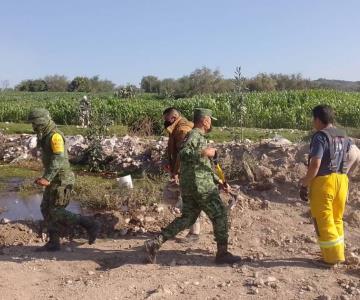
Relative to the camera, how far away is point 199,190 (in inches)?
218

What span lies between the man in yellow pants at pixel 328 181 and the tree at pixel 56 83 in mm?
73935

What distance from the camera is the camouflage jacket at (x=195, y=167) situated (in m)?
5.50

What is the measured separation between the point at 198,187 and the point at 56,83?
76380mm

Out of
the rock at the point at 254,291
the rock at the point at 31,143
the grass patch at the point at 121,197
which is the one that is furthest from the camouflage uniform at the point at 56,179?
the rock at the point at 31,143

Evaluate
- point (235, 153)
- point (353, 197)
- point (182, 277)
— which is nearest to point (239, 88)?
point (235, 153)

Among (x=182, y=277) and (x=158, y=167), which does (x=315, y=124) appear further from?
(x=158, y=167)

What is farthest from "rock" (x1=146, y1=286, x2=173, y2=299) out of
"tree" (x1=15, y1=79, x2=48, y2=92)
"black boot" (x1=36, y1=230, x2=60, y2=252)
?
"tree" (x1=15, y1=79, x2=48, y2=92)

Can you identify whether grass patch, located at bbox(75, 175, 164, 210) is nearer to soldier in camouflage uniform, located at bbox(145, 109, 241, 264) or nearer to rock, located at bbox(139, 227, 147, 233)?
rock, located at bbox(139, 227, 147, 233)

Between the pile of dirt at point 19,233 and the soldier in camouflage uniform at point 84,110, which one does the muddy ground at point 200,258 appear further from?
the soldier in camouflage uniform at point 84,110

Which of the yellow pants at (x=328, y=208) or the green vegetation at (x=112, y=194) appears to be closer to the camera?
the yellow pants at (x=328, y=208)

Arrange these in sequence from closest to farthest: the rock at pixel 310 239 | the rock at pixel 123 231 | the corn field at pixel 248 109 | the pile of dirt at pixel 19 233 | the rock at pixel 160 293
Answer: the rock at pixel 160 293
the rock at pixel 310 239
the pile of dirt at pixel 19 233
the rock at pixel 123 231
the corn field at pixel 248 109

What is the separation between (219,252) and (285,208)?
2.45 m

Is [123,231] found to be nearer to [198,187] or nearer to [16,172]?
[198,187]

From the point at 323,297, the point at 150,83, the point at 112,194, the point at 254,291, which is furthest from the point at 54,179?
the point at 150,83
